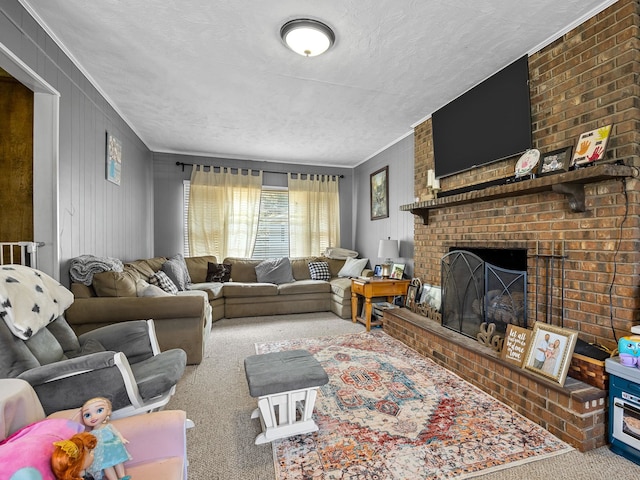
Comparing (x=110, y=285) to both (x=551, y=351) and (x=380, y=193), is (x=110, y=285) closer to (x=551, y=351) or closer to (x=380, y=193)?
(x=551, y=351)

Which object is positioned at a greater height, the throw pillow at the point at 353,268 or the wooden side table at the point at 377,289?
the throw pillow at the point at 353,268

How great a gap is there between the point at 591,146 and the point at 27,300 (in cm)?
339

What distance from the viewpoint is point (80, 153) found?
8.70ft

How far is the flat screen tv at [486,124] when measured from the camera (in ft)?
7.90

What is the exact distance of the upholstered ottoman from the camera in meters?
1.68

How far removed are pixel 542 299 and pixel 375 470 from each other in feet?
5.53

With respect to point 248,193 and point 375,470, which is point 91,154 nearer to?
point 248,193

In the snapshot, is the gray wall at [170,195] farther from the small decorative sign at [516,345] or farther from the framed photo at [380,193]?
the small decorative sign at [516,345]

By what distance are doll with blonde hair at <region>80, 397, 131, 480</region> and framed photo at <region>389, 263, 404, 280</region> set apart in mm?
3463

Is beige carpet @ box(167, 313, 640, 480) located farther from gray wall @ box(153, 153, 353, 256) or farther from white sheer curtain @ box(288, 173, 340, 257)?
white sheer curtain @ box(288, 173, 340, 257)

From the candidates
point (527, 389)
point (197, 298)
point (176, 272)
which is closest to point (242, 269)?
point (176, 272)

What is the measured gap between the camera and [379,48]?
232cm

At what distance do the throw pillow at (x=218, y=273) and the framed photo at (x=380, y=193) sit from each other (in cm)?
259

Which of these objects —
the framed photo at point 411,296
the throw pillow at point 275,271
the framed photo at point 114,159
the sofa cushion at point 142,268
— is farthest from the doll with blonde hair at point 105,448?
the throw pillow at point 275,271
